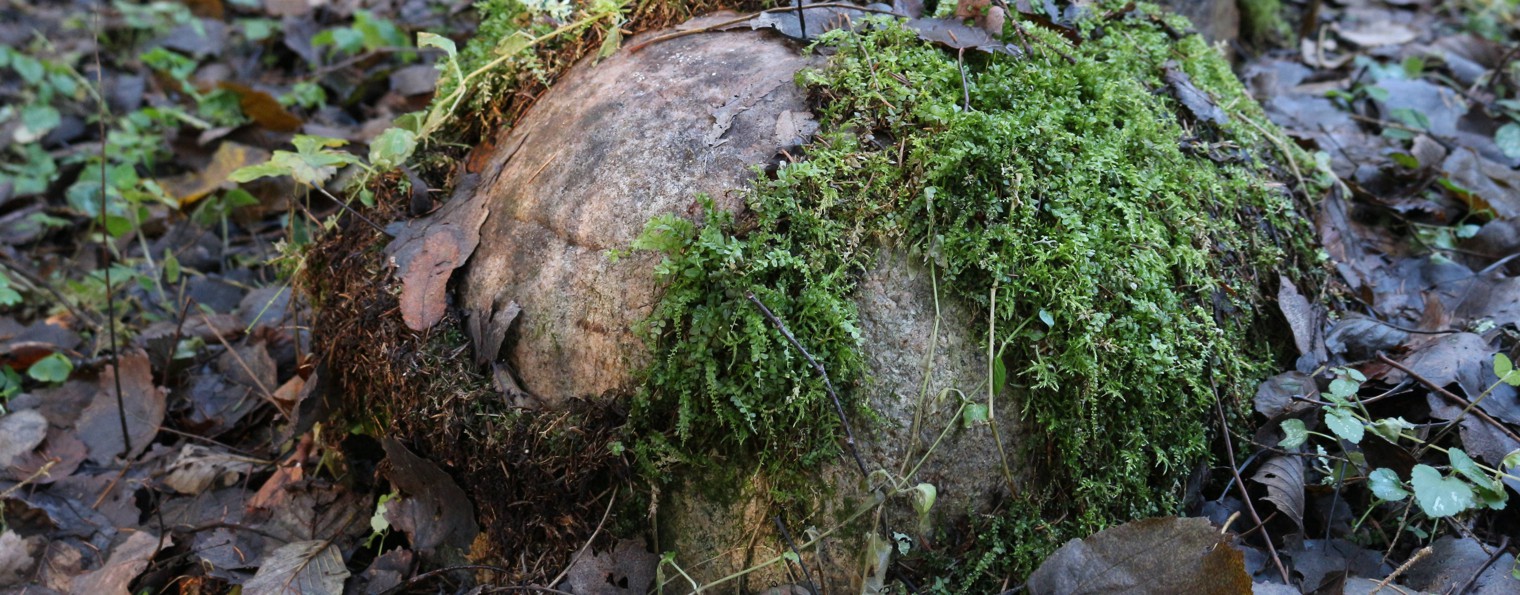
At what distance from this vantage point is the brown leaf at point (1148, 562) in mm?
2051

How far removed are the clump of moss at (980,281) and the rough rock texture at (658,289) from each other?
9 centimetres

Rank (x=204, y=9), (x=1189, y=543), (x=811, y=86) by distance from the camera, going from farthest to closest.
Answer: (x=204, y=9) < (x=811, y=86) < (x=1189, y=543)

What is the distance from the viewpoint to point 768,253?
2.21 m

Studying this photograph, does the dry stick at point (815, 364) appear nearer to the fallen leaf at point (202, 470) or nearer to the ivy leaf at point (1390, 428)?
the ivy leaf at point (1390, 428)

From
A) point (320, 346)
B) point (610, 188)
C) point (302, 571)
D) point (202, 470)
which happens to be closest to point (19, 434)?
point (202, 470)

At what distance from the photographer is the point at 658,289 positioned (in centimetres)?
233

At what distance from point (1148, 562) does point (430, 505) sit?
182 centimetres

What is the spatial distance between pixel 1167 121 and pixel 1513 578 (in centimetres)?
141

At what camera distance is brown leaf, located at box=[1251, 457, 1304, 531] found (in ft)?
7.82

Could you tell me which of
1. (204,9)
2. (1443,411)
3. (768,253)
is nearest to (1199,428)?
(1443,411)

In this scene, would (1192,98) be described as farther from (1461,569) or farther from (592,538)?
(592,538)

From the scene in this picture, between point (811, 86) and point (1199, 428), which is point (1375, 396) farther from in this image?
point (811, 86)

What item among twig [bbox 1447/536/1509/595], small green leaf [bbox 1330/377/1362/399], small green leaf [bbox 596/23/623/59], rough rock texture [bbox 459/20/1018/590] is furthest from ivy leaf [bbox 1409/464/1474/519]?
small green leaf [bbox 596/23/623/59]

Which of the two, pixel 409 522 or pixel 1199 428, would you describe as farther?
pixel 409 522
